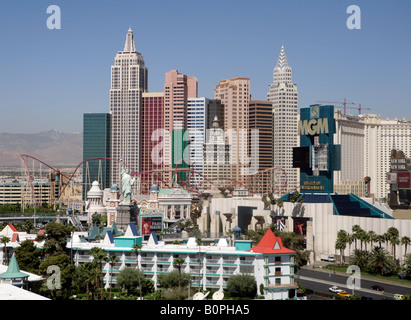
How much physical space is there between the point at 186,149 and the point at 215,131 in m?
11.9

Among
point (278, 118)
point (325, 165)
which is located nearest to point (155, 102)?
point (278, 118)

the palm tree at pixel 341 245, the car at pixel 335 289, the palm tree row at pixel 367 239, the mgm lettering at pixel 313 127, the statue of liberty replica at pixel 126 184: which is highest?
the mgm lettering at pixel 313 127

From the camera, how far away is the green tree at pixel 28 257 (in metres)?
58.6

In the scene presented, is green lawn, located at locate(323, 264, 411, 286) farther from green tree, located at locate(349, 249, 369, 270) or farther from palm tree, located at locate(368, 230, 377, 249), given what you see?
palm tree, located at locate(368, 230, 377, 249)

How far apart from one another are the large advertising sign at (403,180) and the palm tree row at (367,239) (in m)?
Answer: 29.6

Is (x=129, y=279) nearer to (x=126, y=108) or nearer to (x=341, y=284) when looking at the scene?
(x=341, y=284)

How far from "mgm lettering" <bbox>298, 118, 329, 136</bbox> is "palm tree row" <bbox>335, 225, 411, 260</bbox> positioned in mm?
22026

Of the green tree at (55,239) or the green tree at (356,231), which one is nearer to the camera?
the green tree at (55,239)

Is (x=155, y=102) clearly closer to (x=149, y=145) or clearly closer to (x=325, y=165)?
(x=149, y=145)

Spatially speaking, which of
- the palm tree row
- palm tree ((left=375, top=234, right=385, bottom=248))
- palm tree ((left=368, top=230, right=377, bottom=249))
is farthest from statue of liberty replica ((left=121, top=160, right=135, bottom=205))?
palm tree ((left=375, top=234, right=385, bottom=248))

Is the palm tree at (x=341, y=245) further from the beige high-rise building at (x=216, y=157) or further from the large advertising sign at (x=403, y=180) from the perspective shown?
the beige high-rise building at (x=216, y=157)

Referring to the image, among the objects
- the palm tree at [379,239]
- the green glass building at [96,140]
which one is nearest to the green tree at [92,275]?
the palm tree at [379,239]

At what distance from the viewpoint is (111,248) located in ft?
205
